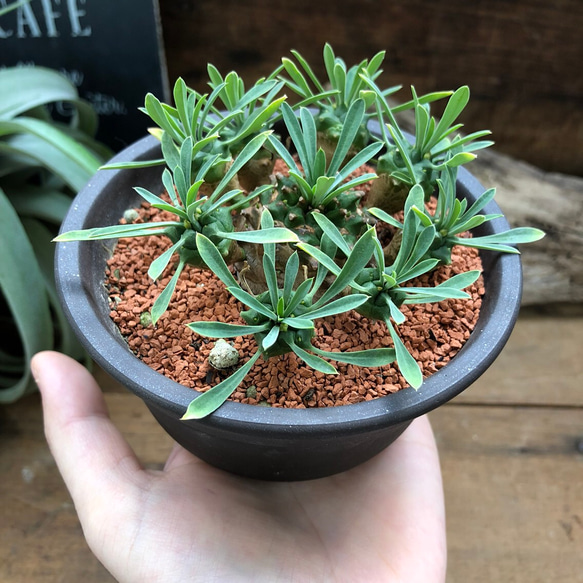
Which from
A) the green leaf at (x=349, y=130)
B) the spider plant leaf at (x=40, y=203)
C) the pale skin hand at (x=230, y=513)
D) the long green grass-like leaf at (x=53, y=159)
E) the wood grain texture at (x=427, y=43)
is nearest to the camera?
the green leaf at (x=349, y=130)

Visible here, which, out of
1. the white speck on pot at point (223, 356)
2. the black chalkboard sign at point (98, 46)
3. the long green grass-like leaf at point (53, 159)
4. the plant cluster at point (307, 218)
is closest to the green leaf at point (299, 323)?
the plant cluster at point (307, 218)

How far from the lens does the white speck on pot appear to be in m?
0.55

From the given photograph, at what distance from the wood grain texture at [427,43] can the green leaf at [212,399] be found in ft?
2.61

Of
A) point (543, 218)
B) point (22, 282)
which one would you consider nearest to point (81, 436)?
point (22, 282)

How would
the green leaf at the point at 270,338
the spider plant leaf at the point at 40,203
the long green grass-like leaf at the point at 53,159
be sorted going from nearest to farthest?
the green leaf at the point at 270,338
the long green grass-like leaf at the point at 53,159
the spider plant leaf at the point at 40,203

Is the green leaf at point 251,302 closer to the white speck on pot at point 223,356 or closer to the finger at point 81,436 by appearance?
the white speck on pot at point 223,356

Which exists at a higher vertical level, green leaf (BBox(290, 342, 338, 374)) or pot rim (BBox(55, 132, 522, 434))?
green leaf (BBox(290, 342, 338, 374))

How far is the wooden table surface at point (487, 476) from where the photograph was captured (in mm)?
877

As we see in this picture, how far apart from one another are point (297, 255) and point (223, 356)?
0.43 ft

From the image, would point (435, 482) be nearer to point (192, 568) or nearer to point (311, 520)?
point (311, 520)

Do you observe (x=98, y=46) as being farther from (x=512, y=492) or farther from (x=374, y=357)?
(x=512, y=492)

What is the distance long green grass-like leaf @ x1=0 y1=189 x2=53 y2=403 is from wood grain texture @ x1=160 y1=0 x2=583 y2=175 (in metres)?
0.50

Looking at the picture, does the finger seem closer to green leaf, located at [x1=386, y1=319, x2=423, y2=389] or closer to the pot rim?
the pot rim

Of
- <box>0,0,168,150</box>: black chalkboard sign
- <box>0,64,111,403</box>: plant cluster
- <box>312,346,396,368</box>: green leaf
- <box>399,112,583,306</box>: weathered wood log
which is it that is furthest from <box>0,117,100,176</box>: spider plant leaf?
<box>399,112,583,306</box>: weathered wood log
